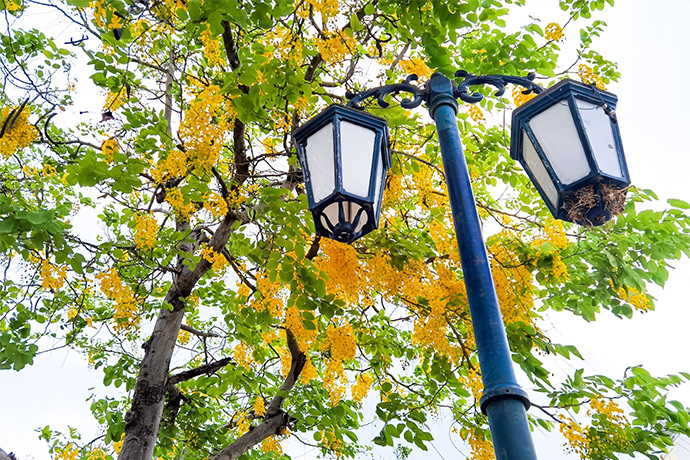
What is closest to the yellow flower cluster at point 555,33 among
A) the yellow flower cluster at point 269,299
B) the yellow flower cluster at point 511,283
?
the yellow flower cluster at point 511,283

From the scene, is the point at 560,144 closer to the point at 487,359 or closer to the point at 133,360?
the point at 487,359

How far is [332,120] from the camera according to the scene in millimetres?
2180

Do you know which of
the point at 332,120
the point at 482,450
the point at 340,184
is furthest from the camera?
the point at 482,450

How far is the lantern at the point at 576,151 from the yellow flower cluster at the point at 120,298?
12.2 ft

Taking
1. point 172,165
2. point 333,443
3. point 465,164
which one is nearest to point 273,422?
point 333,443

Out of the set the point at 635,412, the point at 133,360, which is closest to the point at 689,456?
the point at 635,412

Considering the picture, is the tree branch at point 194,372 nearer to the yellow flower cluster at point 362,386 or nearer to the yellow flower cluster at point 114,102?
the yellow flower cluster at point 362,386

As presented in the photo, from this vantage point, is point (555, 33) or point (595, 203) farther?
point (555, 33)

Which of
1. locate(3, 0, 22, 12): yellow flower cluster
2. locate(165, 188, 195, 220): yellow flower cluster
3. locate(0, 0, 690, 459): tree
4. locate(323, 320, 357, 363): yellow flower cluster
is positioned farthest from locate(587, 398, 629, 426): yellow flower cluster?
locate(3, 0, 22, 12): yellow flower cluster

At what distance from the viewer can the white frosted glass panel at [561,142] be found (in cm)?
201

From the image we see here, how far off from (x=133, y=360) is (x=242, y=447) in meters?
1.71

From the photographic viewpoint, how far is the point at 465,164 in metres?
2.05

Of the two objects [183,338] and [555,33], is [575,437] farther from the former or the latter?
[183,338]

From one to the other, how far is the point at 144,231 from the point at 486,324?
12.1 ft
